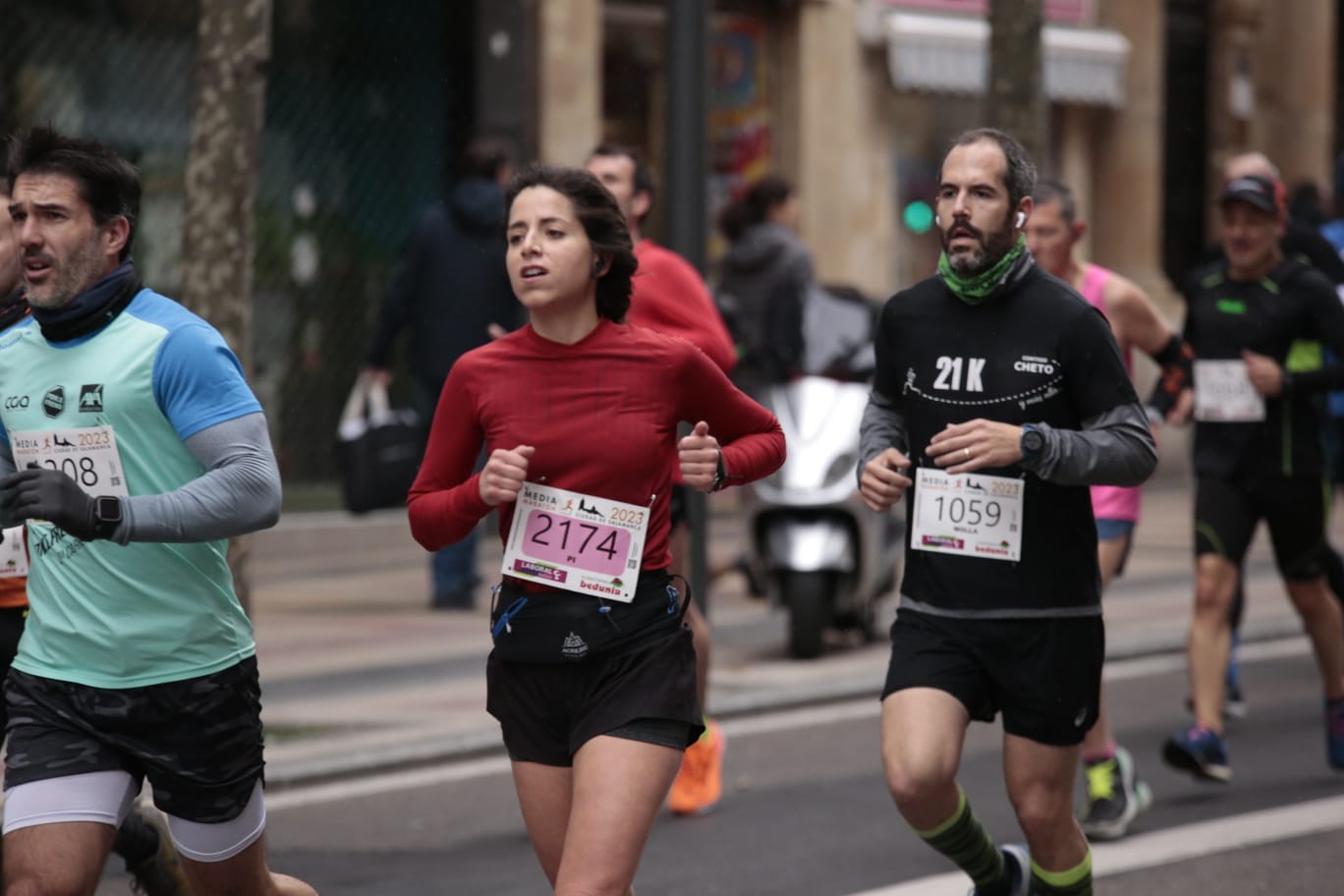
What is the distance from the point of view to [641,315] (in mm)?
6910

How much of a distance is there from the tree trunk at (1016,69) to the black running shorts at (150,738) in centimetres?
724

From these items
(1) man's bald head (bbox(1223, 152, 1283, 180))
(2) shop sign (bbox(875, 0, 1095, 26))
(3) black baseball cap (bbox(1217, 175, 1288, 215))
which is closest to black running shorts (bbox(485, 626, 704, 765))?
(3) black baseball cap (bbox(1217, 175, 1288, 215))

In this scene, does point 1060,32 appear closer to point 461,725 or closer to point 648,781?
point 461,725

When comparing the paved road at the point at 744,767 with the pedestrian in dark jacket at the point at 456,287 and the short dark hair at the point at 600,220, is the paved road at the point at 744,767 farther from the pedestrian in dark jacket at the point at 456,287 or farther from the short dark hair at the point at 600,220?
the short dark hair at the point at 600,220

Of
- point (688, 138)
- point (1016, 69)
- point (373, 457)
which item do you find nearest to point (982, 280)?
point (688, 138)

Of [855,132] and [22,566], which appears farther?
[855,132]

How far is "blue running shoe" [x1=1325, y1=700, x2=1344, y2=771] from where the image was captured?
7.96m

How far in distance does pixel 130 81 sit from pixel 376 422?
4.64 metres

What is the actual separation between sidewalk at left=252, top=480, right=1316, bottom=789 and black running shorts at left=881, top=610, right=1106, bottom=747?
348 cm

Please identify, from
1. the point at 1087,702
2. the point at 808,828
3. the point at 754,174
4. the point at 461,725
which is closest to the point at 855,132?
the point at 754,174

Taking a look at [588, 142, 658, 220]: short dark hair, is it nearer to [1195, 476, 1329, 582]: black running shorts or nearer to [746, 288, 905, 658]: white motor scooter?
[1195, 476, 1329, 582]: black running shorts

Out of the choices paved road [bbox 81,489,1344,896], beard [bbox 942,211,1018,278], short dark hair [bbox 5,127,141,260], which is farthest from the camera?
paved road [bbox 81,489,1344,896]

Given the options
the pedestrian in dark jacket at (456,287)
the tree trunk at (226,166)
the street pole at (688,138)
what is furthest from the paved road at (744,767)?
the street pole at (688,138)

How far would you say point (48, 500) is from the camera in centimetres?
406
